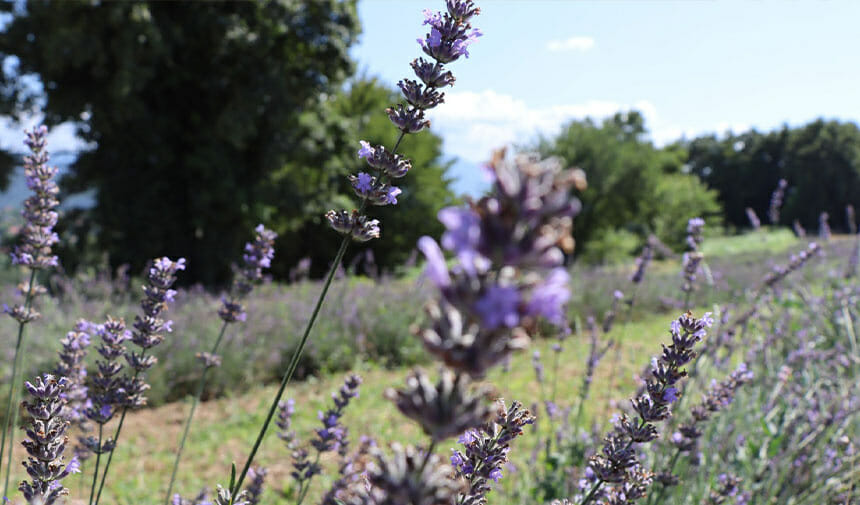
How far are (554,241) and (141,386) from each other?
5.29 feet

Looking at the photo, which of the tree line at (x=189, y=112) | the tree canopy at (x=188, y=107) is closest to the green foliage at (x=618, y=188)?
the tree line at (x=189, y=112)

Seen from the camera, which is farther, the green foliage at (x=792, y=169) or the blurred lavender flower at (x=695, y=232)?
the green foliage at (x=792, y=169)

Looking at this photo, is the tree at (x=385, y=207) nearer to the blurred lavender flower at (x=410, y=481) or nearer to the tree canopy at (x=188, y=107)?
the tree canopy at (x=188, y=107)

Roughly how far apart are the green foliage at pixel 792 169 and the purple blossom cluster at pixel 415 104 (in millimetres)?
41038

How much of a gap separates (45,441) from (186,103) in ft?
42.7

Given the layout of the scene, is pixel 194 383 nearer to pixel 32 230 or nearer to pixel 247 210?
pixel 32 230

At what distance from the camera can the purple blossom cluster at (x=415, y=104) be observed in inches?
59.3


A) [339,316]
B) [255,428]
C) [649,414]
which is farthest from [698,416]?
[339,316]

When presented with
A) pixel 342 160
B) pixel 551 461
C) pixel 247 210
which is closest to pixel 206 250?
pixel 247 210

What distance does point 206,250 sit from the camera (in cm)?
1298

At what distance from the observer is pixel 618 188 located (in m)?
26.5

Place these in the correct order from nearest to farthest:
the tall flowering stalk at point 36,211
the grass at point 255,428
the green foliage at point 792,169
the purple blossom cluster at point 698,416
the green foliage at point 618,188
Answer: the tall flowering stalk at point 36,211
the purple blossom cluster at point 698,416
the grass at point 255,428
the green foliage at point 618,188
the green foliage at point 792,169

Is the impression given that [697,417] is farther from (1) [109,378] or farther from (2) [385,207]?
(2) [385,207]

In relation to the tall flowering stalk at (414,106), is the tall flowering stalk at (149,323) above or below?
A: below
